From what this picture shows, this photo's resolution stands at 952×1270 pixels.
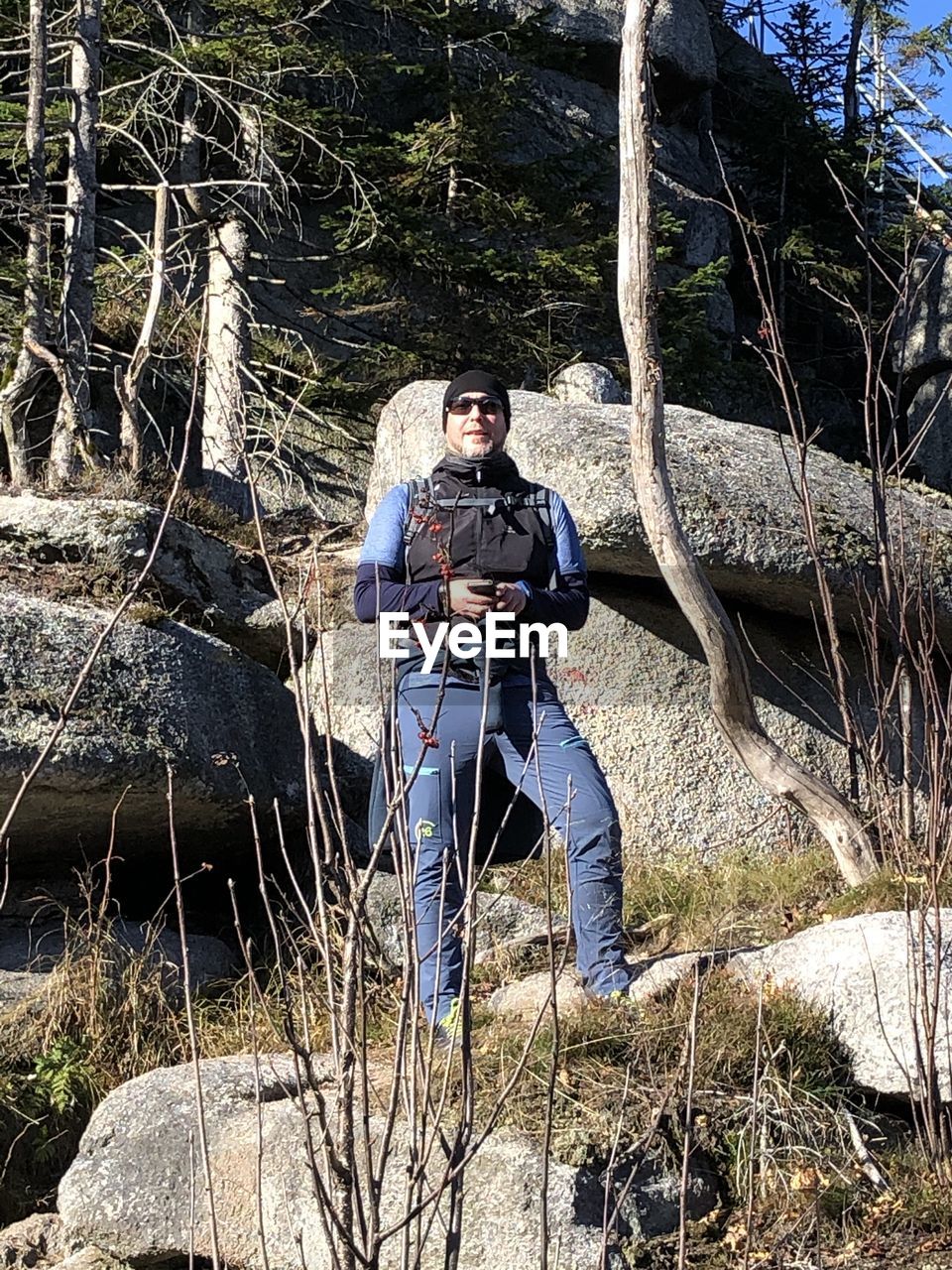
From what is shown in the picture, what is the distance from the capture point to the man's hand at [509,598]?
4738 millimetres

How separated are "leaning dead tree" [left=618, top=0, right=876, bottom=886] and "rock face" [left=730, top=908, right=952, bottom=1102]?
0.99 meters

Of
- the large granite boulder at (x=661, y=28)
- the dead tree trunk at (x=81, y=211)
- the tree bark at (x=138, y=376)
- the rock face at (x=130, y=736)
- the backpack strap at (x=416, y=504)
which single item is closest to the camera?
the backpack strap at (x=416, y=504)

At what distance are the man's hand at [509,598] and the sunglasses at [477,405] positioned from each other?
726 mm

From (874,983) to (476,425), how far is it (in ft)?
7.71

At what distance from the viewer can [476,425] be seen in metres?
5.08

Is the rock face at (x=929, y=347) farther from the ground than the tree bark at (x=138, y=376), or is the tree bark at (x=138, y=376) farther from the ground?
the rock face at (x=929, y=347)

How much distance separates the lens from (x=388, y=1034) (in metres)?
4.95

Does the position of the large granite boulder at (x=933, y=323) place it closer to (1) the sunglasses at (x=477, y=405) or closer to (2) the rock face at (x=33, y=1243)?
(1) the sunglasses at (x=477, y=405)

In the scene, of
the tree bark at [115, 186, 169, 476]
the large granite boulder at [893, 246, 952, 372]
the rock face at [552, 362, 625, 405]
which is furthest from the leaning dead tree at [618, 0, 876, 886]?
the large granite boulder at [893, 246, 952, 372]

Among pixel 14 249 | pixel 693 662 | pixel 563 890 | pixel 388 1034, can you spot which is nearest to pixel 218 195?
pixel 14 249

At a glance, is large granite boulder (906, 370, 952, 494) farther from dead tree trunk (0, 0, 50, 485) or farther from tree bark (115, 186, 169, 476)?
dead tree trunk (0, 0, 50, 485)

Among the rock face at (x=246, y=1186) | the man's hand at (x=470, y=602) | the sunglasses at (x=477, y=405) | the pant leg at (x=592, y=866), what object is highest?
the sunglasses at (x=477, y=405)
